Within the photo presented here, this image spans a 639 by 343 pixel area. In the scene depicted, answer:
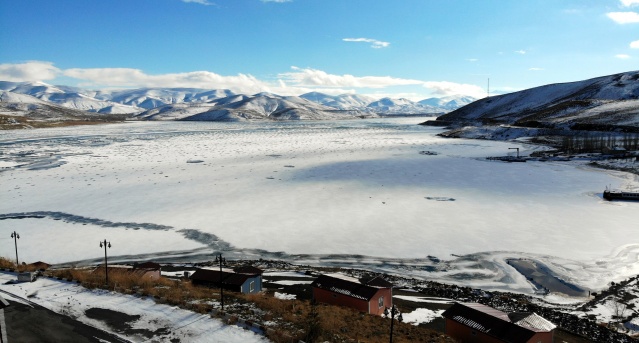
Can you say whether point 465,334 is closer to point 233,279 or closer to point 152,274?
point 233,279

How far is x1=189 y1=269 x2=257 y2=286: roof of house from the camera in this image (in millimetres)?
22016

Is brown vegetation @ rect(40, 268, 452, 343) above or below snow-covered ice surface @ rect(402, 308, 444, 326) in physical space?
above

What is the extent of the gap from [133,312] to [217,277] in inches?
217

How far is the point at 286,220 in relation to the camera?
3397 centimetres

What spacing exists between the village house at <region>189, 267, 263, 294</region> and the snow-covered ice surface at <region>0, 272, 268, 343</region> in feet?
12.8

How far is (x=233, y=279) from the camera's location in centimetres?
2234

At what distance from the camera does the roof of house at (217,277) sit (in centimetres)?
2202

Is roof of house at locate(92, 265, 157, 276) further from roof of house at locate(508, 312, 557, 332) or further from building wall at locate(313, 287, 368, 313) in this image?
roof of house at locate(508, 312, 557, 332)

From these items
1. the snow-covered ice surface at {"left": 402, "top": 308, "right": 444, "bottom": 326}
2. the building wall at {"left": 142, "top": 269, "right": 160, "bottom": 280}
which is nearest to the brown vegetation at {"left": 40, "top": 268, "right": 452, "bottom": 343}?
the building wall at {"left": 142, "top": 269, "right": 160, "bottom": 280}

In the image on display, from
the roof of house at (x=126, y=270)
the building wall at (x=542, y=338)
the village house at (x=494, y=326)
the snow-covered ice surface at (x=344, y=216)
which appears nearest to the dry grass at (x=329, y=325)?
the village house at (x=494, y=326)

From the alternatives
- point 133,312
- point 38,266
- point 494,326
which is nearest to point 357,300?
point 494,326

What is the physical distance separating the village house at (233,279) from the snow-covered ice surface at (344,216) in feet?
14.9

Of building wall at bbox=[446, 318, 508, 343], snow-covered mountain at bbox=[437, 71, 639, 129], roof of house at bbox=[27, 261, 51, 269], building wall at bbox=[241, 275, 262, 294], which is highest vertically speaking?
snow-covered mountain at bbox=[437, 71, 639, 129]

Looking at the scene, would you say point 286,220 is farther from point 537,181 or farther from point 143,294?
point 537,181
